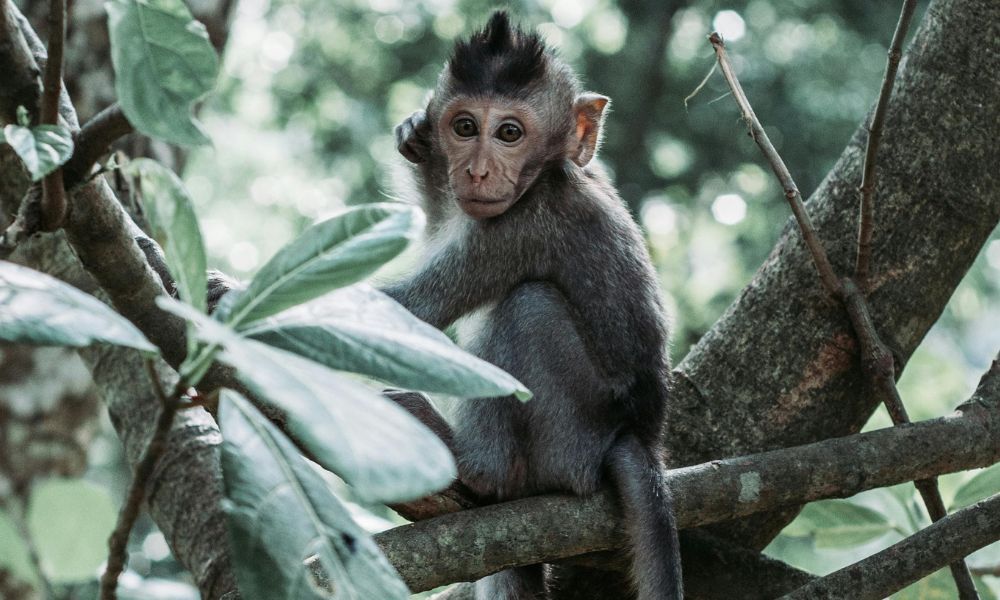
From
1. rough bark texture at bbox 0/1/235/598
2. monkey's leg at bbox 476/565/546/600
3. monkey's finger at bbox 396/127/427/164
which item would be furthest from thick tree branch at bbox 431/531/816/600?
monkey's finger at bbox 396/127/427/164

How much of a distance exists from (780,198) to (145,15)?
11.1m

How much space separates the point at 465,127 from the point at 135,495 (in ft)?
9.57

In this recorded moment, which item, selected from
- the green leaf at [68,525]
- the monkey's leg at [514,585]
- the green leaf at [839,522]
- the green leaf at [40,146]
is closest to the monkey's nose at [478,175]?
the monkey's leg at [514,585]

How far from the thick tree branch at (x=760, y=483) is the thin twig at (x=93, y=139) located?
1232 millimetres

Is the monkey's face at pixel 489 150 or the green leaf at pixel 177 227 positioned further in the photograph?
the monkey's face at pixel 489 150

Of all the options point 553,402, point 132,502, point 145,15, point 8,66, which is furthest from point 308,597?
point 553,402

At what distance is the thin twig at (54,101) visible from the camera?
1729 millimetres

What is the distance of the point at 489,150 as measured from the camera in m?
4.02

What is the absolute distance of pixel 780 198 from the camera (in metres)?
12.0

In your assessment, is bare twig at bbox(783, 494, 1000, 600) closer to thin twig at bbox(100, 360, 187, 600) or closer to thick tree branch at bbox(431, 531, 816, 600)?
thick tree branch at bbox(431, 531, 816, 600)

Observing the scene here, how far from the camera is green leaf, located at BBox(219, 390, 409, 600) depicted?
144cm

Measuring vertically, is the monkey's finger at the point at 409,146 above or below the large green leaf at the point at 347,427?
above

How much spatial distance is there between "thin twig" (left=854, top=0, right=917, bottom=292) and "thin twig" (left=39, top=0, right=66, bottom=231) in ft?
8.35

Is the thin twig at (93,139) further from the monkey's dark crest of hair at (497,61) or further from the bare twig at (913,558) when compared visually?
the monkey's dark crest of hair at (497,61)
